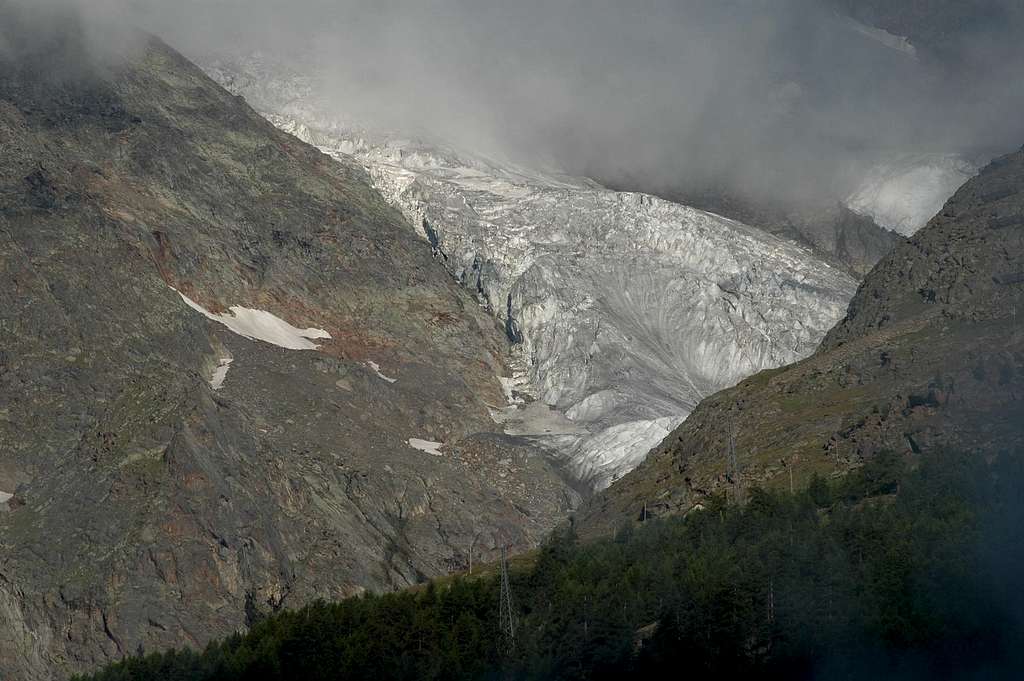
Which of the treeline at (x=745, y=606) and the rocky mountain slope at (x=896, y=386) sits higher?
the rocky mountain slope at (x=896, y=386)

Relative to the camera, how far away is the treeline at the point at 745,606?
102938 millimetres

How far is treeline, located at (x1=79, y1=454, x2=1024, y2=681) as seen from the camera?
10294 centimetres

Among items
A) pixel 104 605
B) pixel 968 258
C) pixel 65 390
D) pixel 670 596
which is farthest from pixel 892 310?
pixel 65 390

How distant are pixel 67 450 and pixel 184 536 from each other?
19.8m

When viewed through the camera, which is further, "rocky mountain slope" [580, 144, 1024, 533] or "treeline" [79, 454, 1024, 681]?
"rocky mountain slope" [580, 144, 1024, 533]

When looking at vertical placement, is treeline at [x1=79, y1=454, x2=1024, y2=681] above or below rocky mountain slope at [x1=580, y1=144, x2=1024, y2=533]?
below

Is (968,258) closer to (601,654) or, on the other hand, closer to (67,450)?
(601,654)

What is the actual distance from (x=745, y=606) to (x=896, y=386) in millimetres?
31643

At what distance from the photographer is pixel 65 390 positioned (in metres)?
197

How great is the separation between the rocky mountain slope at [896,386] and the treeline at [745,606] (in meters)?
5.36

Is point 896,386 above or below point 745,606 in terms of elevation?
above

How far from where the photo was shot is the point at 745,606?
111 metres

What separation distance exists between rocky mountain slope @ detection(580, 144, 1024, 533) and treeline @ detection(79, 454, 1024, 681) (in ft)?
17.6

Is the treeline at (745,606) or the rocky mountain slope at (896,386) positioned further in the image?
the rocky mountain slope at (896,386)
